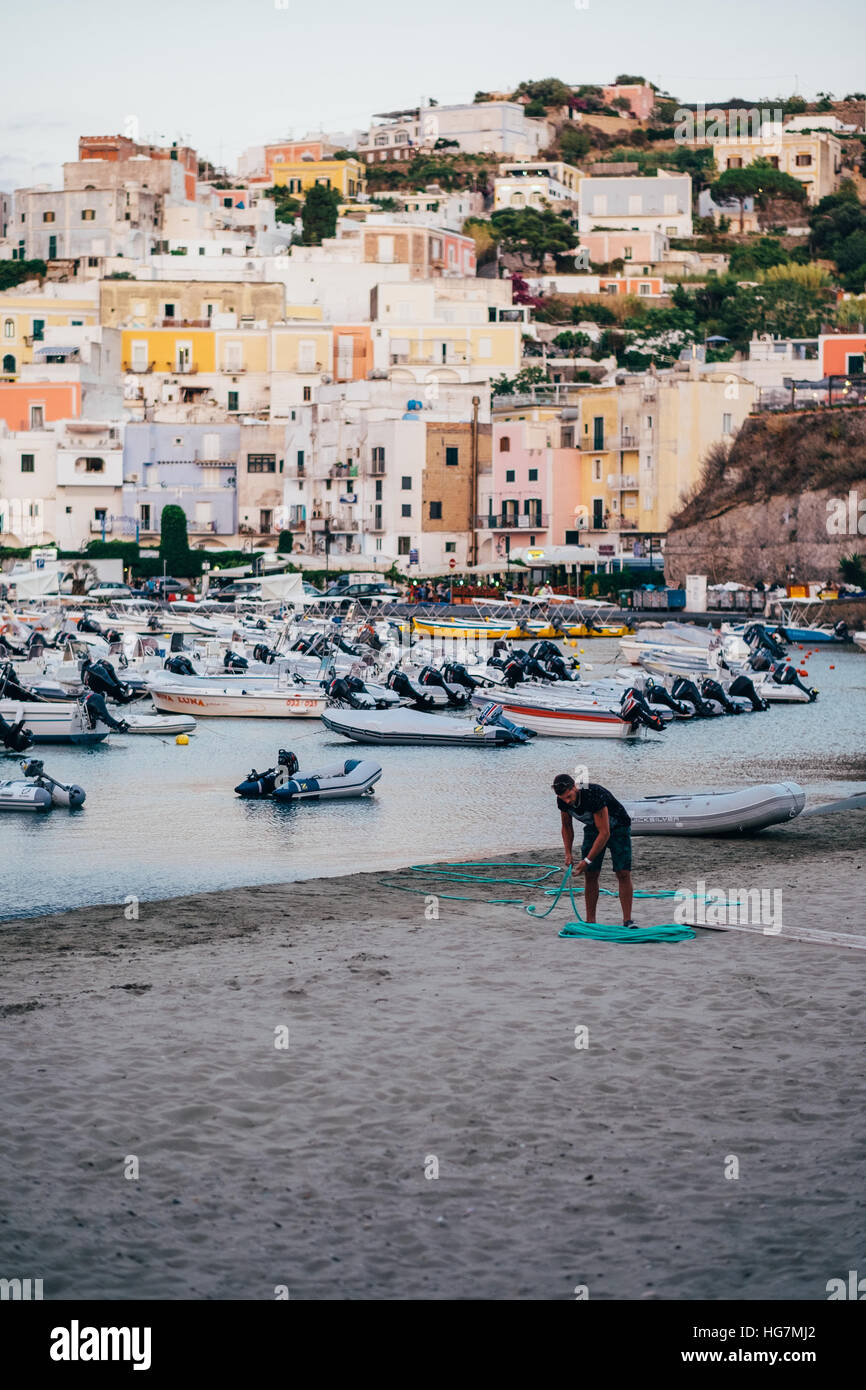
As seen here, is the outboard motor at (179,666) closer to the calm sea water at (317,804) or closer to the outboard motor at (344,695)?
the calm sea water at (317,804)

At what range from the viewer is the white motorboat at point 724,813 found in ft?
75.3

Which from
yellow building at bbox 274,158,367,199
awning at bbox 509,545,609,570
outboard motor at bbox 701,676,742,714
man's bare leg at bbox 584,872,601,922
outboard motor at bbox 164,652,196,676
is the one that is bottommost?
outboard motor at bbox 701,676,742,714

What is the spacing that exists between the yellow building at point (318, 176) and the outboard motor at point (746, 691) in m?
122

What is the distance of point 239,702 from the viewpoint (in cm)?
4400

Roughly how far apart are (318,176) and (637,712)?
433 feet

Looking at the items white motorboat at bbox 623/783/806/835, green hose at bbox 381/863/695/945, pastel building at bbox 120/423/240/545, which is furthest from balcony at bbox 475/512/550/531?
green hose at bbox 381/863/695/945

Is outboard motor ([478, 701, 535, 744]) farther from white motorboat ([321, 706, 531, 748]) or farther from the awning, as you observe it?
the awning

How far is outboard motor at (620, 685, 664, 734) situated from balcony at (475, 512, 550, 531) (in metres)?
49.7

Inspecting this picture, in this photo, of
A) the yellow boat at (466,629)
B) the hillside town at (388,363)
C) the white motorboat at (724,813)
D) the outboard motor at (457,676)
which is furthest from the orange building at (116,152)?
the white motorboat at (724,813)

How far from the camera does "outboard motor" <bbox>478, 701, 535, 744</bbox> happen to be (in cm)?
3941

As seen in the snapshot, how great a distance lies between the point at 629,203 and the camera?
152 metres

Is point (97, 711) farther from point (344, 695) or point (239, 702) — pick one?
point (344, 695)

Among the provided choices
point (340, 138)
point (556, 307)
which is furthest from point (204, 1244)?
point (340, 138)
